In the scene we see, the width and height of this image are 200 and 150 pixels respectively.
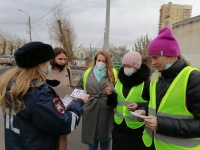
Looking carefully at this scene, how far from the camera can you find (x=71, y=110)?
1.98 meters

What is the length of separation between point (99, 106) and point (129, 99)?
82 cm

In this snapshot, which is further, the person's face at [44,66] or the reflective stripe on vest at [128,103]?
the reflective stripe on vest at [128,103]

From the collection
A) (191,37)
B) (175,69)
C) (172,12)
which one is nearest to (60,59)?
(175,69)

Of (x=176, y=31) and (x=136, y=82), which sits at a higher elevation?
(x=176, y=31)

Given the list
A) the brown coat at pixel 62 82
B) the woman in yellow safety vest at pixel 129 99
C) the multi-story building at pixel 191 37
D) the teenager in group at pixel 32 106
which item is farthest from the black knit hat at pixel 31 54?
the multi-story building at pixel 191 37

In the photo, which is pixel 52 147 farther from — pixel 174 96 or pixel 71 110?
pixel 174 96

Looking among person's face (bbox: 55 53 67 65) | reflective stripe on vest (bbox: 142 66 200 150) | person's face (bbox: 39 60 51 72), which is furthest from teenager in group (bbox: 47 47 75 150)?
reflective stripe on vest (bbox: 142 66 200 150)

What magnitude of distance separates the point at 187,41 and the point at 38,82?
2811 cm


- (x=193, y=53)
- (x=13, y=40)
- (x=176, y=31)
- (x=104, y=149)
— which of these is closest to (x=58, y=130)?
(x=104, y=149)

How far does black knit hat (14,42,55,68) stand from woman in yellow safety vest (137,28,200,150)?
947 mm

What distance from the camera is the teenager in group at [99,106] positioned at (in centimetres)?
363

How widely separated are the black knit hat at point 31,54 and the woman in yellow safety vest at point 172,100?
3.11 ft

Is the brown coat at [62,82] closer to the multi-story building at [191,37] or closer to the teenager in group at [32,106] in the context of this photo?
the teenager in group at [32,106]

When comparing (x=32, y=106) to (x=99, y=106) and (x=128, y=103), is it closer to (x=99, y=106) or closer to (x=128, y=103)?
(x=128, y=103)
